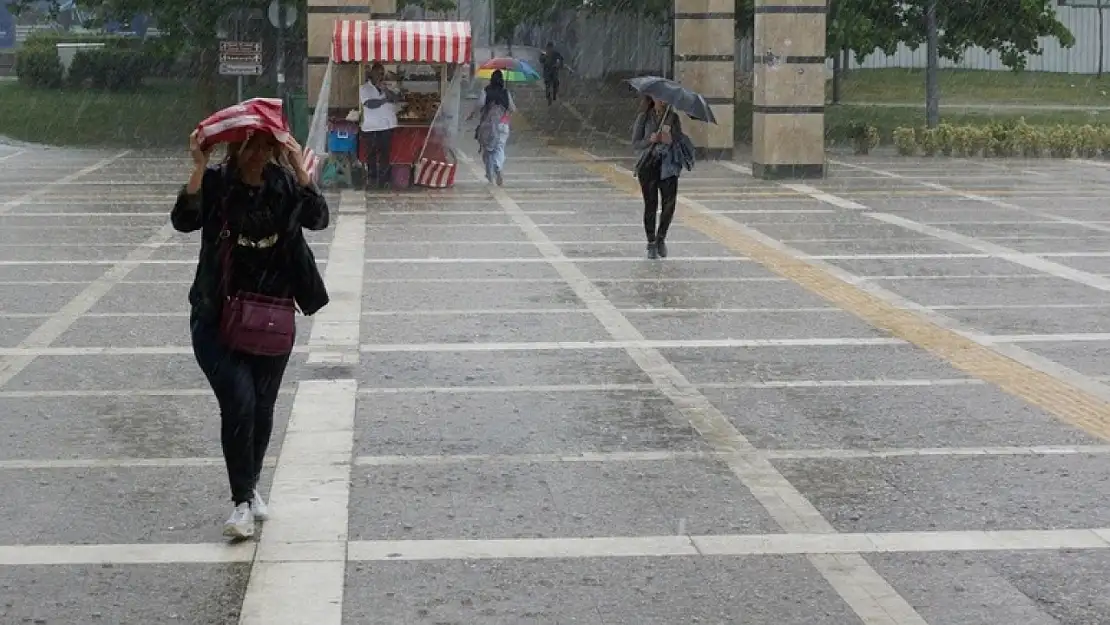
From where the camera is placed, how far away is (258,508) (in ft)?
24.3

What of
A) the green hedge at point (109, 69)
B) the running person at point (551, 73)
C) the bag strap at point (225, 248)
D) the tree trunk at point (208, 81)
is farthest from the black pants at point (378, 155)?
the green hedge at point (109, 69)

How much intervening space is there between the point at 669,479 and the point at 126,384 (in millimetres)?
3788

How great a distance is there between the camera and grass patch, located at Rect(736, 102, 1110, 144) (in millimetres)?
39594

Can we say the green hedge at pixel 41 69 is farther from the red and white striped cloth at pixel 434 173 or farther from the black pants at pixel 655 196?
the black pants at pixel 655 196

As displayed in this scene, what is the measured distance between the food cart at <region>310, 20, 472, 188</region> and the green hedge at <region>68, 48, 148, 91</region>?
2897 centimetres

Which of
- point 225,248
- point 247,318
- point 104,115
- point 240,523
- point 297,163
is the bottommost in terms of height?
point 240,523

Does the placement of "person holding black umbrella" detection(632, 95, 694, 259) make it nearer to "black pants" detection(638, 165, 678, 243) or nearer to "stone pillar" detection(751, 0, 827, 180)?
"black pants" detection(638, 165, 678, 243)

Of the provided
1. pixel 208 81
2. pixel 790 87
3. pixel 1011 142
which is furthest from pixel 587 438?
pixel 208 81

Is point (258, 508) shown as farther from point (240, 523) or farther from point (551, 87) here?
point (551, 87)

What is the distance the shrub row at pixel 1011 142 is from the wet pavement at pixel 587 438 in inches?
574

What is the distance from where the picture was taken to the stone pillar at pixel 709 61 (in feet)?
106

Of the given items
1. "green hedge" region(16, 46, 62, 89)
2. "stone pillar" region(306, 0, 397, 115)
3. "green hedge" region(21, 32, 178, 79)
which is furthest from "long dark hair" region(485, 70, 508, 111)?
"green hedge" region(16, 46, 62, 89)

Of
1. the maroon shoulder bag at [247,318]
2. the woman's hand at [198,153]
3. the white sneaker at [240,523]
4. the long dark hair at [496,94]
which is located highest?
the long dark hair at [496,94]

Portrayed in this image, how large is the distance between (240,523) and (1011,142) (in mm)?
27048
